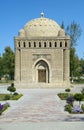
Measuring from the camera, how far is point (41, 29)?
150 ft

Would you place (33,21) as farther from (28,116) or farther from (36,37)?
(28,116)

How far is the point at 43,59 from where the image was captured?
1770 inches

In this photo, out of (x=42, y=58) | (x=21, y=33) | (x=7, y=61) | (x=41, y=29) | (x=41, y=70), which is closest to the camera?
(x=42, y=58)

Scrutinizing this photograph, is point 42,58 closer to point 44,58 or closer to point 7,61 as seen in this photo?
point 44,58

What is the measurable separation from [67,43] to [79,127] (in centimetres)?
3237

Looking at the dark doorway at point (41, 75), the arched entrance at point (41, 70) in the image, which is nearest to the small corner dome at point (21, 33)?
the arched entrance at point (41, 70)

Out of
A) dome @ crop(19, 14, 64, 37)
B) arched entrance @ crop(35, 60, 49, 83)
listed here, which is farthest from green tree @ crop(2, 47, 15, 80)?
arched entrance @ crop(35, 60, 49, 83)

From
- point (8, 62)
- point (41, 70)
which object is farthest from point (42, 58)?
point (8, 62)

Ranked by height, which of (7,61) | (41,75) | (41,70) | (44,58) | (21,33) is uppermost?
(21,33)

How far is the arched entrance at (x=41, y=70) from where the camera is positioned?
4541 cm

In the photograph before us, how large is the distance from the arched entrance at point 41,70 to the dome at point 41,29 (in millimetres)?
4237

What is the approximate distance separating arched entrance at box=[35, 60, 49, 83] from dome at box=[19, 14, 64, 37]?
13.9ft

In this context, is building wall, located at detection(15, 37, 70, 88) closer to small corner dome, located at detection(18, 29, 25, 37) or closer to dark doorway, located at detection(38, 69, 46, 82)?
dark doorway, located at detection(38, 69, 46, 82)

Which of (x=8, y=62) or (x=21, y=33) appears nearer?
(x=21, y=33)
